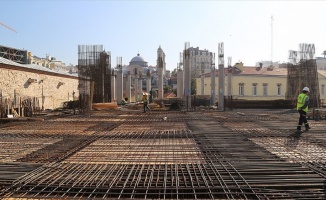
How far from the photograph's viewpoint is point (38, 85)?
20562mm

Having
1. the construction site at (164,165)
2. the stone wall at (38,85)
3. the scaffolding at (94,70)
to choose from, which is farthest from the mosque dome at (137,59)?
the construction site at (164,165)

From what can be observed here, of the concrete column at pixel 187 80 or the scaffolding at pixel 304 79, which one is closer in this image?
the concrete column at pixel 187 80

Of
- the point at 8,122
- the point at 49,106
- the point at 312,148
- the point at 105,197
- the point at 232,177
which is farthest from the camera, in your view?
the point at 49,106

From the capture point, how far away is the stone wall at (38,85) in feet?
54.4

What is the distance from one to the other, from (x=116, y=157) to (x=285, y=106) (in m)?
19.3

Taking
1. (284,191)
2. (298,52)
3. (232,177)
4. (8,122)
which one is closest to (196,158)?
(232,177)

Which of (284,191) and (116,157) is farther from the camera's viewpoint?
(116,157)

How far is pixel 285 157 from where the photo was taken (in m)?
5.47

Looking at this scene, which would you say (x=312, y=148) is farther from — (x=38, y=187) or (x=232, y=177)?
(x=38, y=187)

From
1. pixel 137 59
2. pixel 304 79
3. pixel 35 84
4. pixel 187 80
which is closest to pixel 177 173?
pixel 187 80

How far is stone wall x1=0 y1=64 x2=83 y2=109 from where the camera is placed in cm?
1659

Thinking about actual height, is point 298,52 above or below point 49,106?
above

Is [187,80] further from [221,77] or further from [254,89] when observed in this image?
[254,89]

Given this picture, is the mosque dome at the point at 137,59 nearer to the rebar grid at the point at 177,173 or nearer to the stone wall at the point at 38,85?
the stone wall at the point at 38,85
